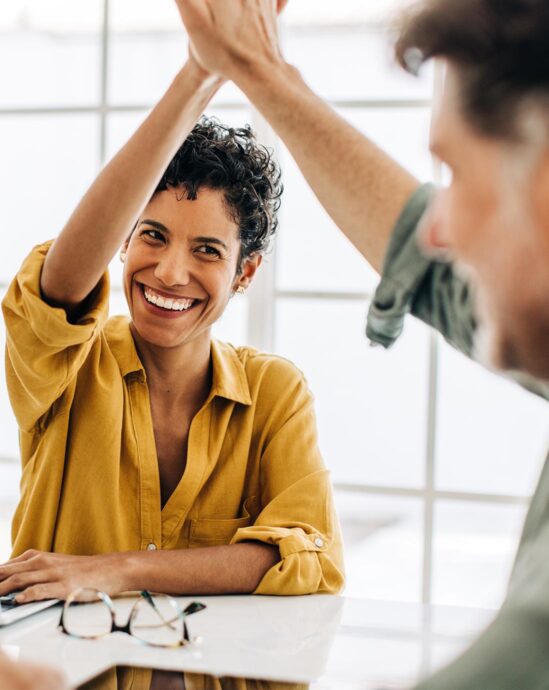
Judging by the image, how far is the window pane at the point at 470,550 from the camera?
13.4 feet

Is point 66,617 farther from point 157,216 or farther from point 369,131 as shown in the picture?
point 369,131

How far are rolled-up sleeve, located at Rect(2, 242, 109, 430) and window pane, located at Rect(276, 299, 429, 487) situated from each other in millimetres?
1890

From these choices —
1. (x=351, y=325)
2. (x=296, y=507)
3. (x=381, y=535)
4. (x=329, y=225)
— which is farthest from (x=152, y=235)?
(x=381, y=535)

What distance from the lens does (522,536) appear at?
2.83 ft

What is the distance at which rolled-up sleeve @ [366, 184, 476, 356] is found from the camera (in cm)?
119

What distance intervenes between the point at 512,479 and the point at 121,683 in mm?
2706

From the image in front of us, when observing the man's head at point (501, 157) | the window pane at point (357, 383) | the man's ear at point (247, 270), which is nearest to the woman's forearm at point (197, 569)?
the man's ear at point (247, 270)

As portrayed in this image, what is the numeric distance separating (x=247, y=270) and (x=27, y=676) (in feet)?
4.56

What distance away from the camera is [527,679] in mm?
634

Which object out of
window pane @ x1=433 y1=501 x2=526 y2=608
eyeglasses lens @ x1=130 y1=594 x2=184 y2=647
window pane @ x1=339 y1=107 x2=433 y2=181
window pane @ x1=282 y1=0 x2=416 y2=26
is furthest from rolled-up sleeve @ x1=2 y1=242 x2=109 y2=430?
window pane @ x1=282 y1=0 x2=416 y2=26

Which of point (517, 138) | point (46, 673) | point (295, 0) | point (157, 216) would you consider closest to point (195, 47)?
point (157, 216)

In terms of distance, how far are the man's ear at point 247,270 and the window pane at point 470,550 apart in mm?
1560

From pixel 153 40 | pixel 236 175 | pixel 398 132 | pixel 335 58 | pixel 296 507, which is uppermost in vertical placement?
pixel 153 40

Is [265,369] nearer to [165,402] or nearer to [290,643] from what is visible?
[165,402]
